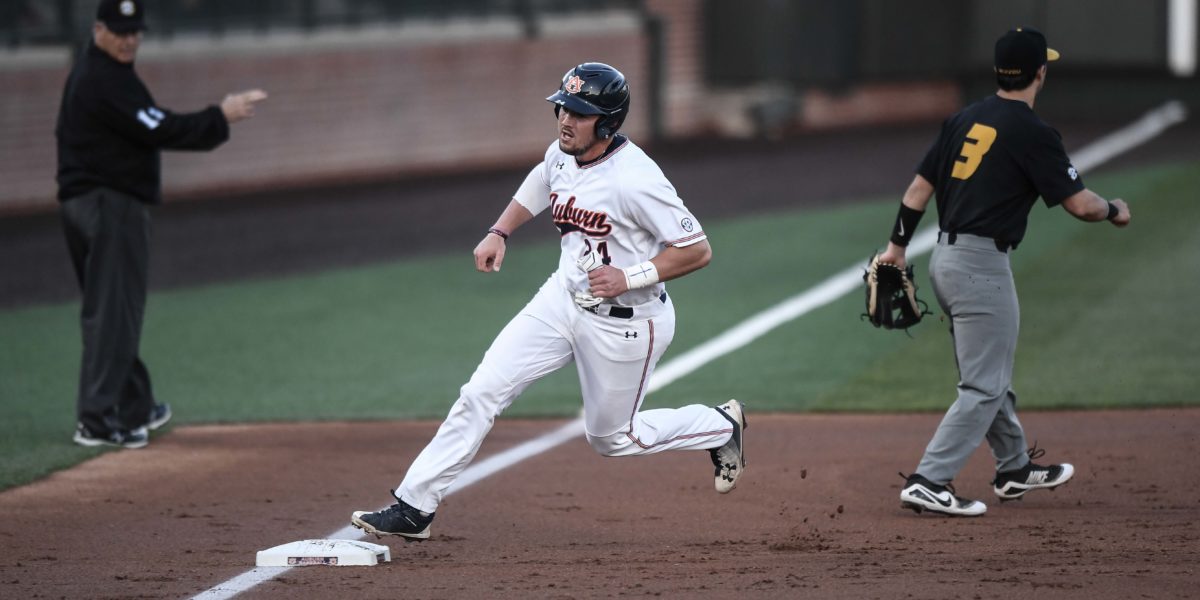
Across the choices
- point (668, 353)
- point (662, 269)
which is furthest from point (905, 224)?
point (668, 353)

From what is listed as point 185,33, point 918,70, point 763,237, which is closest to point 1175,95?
point 918,70

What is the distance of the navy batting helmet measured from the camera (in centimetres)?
607

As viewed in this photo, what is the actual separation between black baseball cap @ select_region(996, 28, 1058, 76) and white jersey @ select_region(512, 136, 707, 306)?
1511 mm

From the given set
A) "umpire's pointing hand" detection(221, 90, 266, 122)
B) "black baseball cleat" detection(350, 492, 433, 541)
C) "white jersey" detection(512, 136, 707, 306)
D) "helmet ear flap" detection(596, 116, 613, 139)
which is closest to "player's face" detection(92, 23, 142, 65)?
"umpire's pointing hand" detection(221, 90, 266, 122)

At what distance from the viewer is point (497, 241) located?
6504 millimetres

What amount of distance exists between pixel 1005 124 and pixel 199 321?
24.1ft

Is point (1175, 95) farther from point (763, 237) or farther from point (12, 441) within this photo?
point (12, 441)

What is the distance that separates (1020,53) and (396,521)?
321 centimetres

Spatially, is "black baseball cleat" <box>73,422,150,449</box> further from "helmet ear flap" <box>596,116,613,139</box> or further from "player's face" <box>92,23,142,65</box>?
"helmet ear flap" <box>596,116,613,139</box>

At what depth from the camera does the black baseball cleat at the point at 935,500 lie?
21.7 feet

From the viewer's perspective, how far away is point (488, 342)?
1112 cm

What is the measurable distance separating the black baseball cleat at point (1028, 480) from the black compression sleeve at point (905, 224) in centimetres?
115

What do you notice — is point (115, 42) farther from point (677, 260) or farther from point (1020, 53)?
point (1020, 53)

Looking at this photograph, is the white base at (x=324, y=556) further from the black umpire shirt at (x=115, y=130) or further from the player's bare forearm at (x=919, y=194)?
the black umpire shirt at (x=115, y=130)
